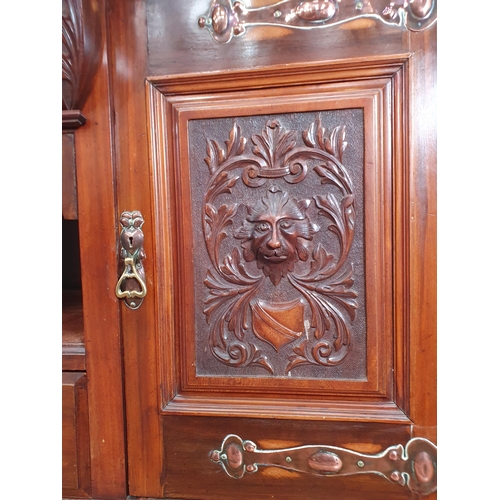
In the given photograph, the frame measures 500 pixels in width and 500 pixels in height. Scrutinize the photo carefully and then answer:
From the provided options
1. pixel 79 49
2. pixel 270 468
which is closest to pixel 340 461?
pixel 270 468

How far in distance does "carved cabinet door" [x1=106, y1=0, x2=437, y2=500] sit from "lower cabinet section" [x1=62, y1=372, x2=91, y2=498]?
0.08 metres

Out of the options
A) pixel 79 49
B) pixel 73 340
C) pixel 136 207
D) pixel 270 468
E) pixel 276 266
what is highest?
pixel 79 49

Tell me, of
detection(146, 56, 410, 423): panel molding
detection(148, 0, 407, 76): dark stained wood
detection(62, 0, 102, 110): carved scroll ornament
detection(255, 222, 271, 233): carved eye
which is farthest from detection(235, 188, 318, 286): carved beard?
detection(62, 0, 102, 110): carved scroll ornament

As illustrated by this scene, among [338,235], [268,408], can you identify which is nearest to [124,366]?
[268,408]

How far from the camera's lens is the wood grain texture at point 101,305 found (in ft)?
1.90

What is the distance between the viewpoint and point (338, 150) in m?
0.55

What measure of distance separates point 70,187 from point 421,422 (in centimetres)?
69

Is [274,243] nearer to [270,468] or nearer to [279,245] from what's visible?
[279,245]

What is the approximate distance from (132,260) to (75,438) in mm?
323

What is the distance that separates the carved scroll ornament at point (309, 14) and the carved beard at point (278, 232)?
0.27 metres

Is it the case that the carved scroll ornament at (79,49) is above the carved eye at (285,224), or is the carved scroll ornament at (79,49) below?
above

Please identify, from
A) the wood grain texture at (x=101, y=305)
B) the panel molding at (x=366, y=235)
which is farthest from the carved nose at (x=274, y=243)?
the wood grain texture at (x=101, y=305)

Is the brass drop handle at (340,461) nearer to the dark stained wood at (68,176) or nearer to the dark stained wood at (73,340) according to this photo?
the dark stained wood at (73,340)

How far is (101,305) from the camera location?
1.94ft
